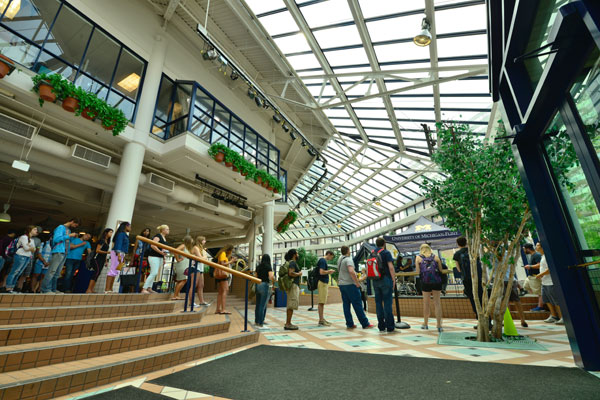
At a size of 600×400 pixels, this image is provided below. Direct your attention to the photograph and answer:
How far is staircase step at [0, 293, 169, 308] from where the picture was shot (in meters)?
2.81

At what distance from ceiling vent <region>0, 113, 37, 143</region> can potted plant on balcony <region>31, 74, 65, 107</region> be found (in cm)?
50

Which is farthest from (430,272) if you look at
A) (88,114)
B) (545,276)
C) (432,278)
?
(88,114)

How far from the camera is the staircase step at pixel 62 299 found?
281cm

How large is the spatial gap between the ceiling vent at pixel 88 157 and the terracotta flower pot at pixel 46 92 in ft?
3.18

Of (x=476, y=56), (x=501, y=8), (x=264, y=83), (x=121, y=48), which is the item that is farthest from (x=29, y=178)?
(x=476, y=56)

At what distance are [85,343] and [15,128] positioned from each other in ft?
15.4

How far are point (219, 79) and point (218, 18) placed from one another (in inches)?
86.3

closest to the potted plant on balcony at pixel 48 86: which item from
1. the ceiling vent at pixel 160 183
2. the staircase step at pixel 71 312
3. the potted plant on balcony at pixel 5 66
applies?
the potted plant on balcony at pixel 5 66

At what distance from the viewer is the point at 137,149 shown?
623cm

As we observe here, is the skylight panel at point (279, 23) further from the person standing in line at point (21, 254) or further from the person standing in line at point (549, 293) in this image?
the person standing in line at point (549, 293)

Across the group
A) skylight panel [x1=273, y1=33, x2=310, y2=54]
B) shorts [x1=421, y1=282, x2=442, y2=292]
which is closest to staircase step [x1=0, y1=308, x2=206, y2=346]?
shorts [x1=421, y1=282, x2=442, y2=292]

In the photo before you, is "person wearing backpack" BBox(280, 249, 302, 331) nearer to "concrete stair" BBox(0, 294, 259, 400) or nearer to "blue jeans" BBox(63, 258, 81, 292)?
"concrete stair" BBox(0, 294, 259, 400)

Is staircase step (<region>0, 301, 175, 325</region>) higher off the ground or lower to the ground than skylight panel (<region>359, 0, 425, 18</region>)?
lower

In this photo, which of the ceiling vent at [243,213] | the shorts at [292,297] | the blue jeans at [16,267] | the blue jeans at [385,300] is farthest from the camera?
the ceiling vent at [243,213]
